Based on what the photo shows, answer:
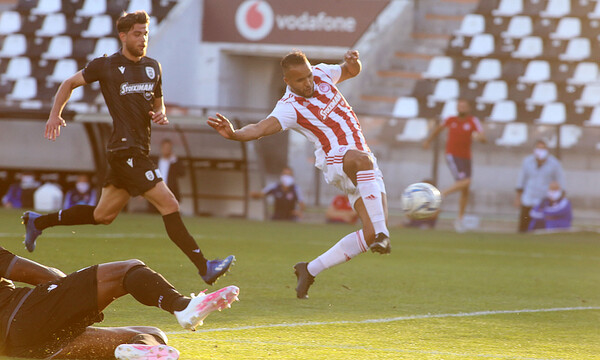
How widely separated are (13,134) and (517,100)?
34.8 feet

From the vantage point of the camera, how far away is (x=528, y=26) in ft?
74.4

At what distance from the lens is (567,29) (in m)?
22.5

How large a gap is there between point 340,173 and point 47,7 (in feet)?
60.6

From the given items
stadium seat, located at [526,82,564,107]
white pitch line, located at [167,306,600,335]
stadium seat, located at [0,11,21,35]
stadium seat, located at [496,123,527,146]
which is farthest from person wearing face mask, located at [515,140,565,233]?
stadium seat, located at [0,11,21,35]

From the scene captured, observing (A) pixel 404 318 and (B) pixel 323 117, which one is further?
(B) pixel 323 117

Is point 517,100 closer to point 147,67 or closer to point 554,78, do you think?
point 554,78

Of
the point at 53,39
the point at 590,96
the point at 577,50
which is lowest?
the point at 590,96

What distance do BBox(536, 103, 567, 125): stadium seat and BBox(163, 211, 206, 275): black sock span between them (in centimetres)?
1531

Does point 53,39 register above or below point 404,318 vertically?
above

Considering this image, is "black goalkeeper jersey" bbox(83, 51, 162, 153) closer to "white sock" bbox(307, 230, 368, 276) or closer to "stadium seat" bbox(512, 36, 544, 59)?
"white sock" bbox(307, 230, 368, 276)

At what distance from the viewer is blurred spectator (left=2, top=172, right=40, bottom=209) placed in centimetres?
1814

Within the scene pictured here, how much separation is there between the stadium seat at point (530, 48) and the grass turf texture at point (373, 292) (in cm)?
824

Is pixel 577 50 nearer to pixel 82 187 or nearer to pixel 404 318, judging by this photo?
pixel 82 187

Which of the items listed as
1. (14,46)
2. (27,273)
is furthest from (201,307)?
(14,46)
